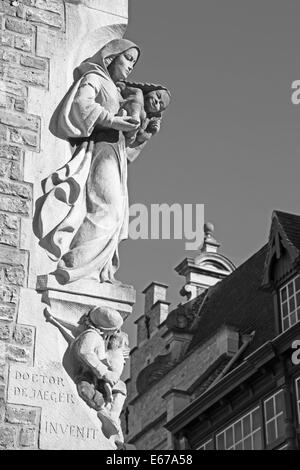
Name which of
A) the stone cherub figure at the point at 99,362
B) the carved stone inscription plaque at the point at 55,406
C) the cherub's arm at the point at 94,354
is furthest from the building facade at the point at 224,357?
the carved stone inscription plaque at the point at 55,406

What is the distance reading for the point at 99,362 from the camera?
8.64 m

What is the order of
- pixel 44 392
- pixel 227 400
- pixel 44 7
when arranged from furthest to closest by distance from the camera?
pixel 227 400
pixel 44 7
pixel 44 392

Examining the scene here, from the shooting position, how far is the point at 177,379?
107ft

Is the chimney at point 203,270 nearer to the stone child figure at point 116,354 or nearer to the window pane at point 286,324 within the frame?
the window pane at point 286,324

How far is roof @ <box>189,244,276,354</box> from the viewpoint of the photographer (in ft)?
97.3

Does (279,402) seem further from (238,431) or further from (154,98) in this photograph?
(154,98)

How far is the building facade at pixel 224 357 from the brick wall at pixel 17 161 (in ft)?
52.7

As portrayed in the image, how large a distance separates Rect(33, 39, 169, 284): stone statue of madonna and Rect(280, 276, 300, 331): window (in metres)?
16.8

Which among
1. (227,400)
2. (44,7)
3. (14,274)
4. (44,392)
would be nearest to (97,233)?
(14,274)

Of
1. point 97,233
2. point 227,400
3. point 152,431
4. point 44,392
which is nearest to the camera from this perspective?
point 44,392

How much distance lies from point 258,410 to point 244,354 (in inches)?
123

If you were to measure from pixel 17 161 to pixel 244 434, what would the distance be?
17.9m

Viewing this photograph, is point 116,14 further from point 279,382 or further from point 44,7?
point 279,382

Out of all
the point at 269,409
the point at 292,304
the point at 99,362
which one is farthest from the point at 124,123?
the point at 292,304
